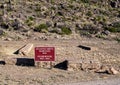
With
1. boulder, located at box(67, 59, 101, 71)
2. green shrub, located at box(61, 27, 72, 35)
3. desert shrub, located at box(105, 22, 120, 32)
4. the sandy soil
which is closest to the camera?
the sandy soil

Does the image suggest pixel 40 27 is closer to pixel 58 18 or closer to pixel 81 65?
pixel 58 18

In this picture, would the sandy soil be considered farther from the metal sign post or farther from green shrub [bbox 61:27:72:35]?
green shrub [bbox 61:27:72:35]

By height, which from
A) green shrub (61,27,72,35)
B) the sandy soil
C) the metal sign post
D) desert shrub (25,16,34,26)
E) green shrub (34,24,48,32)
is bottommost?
green shrub (61,27,72,35)

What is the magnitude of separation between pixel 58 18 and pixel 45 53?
2480 centimetres

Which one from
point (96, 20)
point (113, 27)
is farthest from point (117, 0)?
point (113, 27)

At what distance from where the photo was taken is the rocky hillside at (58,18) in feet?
119

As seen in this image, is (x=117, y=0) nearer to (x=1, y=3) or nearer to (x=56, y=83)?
(x=1, y=3)

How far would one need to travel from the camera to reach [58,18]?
43.9m

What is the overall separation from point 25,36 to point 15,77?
16023 mm

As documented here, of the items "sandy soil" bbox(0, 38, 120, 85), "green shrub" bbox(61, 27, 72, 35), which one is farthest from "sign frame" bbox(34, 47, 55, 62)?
"green shrub" bbox(61, 27, 72, 35)

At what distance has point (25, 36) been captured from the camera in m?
33.9

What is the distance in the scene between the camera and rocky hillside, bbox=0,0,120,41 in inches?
1432

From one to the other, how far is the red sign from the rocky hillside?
13.2 metres

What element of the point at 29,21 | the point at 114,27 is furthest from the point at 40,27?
the point at 114,27
